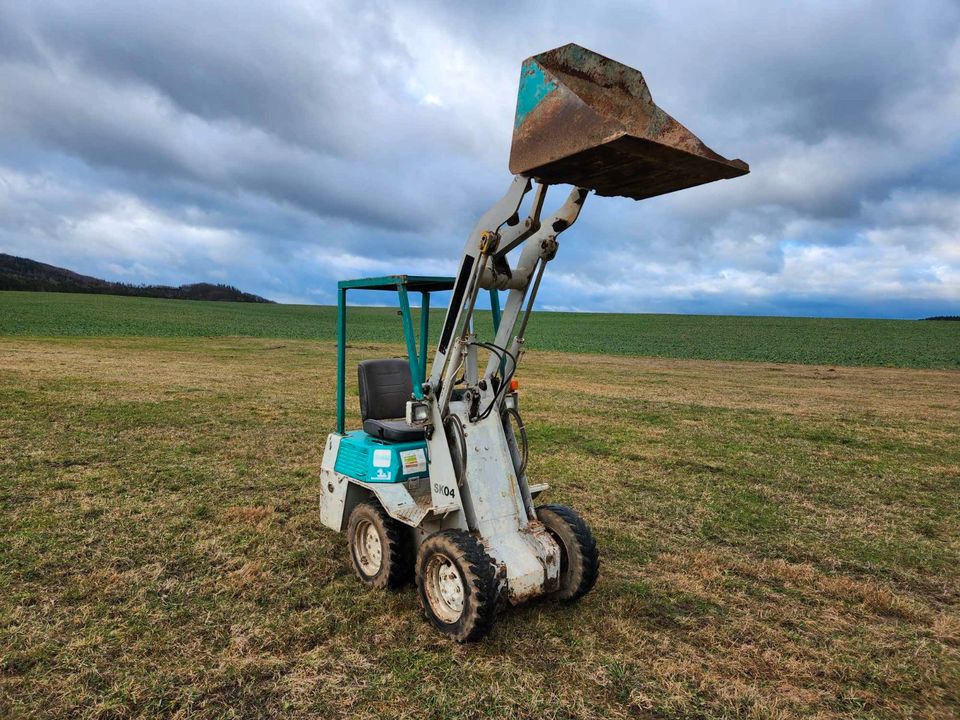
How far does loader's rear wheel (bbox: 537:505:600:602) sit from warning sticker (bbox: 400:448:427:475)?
1.05m

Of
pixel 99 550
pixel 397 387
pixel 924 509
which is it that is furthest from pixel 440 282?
pixel 924 509

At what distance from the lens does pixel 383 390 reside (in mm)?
5449

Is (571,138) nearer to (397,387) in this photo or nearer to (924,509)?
(397,387)

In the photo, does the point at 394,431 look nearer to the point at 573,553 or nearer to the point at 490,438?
the point at 490,438

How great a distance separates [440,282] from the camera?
4.76m

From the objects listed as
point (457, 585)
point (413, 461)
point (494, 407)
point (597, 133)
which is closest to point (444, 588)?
point (457, 585)

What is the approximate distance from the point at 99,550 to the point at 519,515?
3796 millimetres

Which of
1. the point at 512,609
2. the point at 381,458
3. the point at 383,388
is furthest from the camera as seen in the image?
the point at 383,388

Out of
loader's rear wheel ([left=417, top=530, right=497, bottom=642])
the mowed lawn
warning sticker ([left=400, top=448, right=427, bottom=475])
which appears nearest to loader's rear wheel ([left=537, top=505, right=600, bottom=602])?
the mowed lawn

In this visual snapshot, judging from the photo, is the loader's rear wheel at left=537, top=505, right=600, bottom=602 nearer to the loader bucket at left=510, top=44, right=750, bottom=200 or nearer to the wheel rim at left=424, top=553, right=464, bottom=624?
the wheel rim at left=424, top=553, right=464, bottom=624

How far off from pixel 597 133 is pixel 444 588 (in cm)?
302

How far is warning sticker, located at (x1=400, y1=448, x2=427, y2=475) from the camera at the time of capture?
4688 mm

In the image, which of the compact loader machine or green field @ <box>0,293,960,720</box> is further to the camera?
green field @ <box>0,293,960,720</box>

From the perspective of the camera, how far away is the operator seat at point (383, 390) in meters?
5.34
